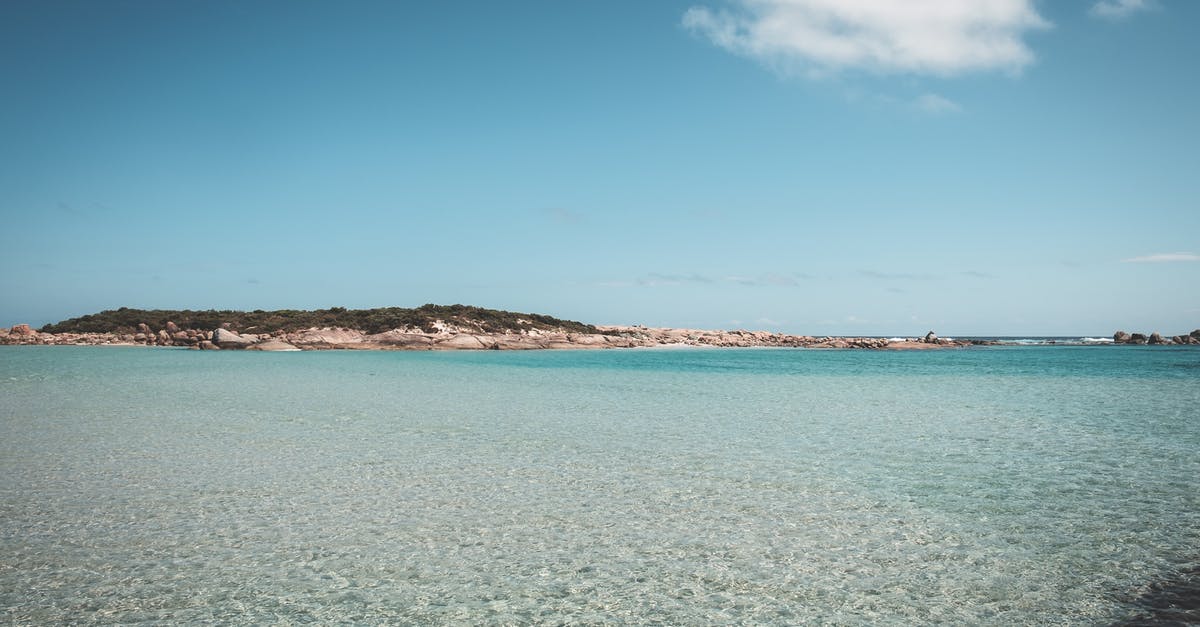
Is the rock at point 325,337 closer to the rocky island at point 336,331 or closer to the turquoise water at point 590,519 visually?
the rocky island at point 336,331

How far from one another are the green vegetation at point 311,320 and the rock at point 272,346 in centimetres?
541

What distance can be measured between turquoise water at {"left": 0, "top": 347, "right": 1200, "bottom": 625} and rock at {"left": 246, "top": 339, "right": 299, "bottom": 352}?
5767 centimetres

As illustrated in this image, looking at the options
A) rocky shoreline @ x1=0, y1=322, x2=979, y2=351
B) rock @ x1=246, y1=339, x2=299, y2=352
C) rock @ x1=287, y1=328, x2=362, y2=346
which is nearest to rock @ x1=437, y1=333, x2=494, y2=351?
rocky shoreline @ x1=0, y1=322, x2=979, y2=351

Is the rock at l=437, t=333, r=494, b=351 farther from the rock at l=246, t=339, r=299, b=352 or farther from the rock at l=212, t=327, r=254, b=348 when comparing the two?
the rock at l=212, t=327, r=254, b=348

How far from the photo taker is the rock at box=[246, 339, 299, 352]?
67.8 m

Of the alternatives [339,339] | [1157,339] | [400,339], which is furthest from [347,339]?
[1157,339]

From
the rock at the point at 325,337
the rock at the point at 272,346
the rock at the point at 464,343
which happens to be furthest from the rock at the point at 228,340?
the rock at the point at 464,343

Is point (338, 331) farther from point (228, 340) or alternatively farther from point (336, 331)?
point (228, 340)

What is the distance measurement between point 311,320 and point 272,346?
12551 mm

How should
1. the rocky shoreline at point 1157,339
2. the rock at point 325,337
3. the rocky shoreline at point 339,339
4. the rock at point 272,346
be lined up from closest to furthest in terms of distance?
the rock at point 272,346, the rocky shoreline at point 339,339, the rock at point 325,337, the rocky shoreline at point 1157,339

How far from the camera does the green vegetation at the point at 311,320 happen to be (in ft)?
252

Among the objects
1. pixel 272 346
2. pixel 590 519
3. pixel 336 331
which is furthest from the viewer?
pixel 336 331

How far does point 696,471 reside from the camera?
29.5ft

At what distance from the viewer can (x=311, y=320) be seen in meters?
80.0
